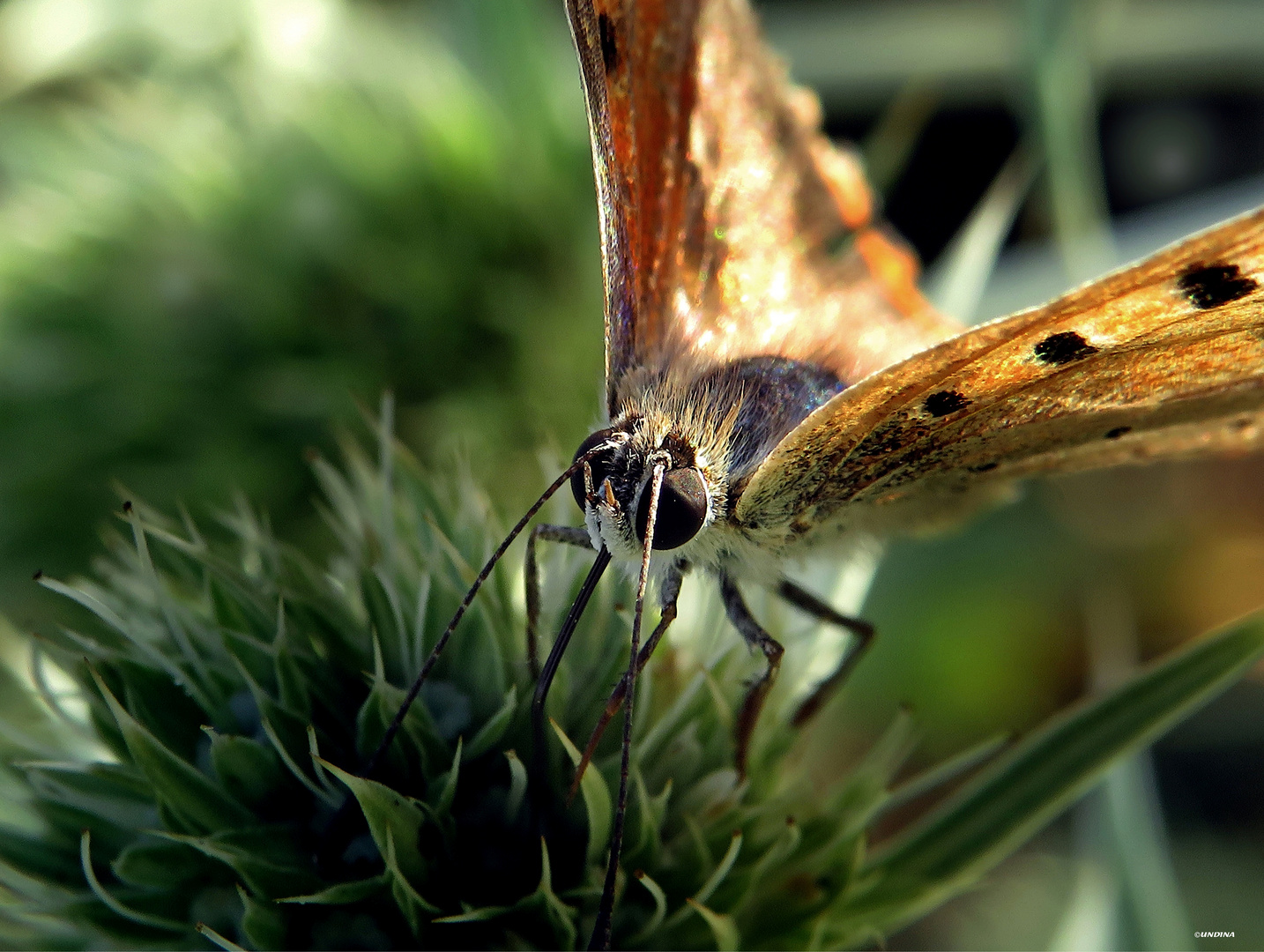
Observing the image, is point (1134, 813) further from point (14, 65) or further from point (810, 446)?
point (14, 65)

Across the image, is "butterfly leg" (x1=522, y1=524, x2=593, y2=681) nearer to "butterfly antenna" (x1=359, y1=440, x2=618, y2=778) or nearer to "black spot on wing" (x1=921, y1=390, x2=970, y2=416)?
"butterfly antenna" (x1=359, y1=440, x2=618, y2=778)

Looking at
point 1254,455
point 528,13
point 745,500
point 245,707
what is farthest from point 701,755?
point 1254,455

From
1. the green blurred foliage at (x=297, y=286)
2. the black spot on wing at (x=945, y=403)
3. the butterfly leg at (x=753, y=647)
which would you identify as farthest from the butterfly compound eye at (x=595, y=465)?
the green blurred foliage at (x=297, y=286)

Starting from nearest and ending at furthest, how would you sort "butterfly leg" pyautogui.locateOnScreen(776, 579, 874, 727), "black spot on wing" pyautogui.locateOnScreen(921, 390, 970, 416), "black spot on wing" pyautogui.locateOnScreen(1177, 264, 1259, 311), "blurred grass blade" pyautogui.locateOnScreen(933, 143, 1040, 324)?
"black spot on wing" pyautogui.locateOnScreen(1177, 264, 1259, 311) → "black spot on wing" pyautogui.locateOnScreen(921, 390, 970, 416) → "butterfly leg" pyautogui.locateOnScreen(776, 579, 874, 727) → "blurred grass blade" pyautogui.locateOnScreen(933, 143, 1040, 324)

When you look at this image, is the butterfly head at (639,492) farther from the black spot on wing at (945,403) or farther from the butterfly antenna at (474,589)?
the black spot on wing at (945,403)

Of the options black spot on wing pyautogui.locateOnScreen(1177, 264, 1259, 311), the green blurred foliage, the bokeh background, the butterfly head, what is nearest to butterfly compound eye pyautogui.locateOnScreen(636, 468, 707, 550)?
the butterfly head
